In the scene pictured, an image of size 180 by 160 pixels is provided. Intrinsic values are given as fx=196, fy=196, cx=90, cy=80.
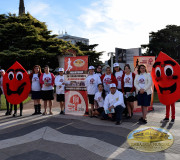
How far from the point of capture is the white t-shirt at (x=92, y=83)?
23.1 ft

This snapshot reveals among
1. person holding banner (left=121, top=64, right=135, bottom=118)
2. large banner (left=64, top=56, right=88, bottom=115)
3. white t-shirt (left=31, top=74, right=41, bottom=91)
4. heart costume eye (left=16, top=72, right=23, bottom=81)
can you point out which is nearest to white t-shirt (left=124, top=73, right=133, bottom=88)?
person holding banner (left=121, top=64, right=135, bottom=118)

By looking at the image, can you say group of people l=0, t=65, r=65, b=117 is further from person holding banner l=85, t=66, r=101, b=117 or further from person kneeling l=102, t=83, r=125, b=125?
person kneeling l=102, t=83, r=125, b=125

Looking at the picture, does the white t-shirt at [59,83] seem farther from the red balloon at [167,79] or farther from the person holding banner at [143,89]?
the red balloon at [167,79]

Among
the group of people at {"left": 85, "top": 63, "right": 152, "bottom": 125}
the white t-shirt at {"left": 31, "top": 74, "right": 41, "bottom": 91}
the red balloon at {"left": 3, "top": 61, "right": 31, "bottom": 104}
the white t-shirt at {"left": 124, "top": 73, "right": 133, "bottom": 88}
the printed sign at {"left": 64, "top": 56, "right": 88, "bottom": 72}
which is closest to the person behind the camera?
the group of people at {"left": 85, "top": 63, "right": 152, "bottom": 125}

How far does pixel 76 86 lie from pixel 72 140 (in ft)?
10.7

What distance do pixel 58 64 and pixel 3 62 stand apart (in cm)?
775

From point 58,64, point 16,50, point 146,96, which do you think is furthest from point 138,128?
point 58,64

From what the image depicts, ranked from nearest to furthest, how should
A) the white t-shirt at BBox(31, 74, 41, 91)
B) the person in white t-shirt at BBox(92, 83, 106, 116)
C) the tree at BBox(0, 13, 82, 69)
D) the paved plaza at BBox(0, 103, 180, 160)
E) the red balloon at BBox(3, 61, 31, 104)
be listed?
the paved plaza at BBox(0, 103, 180, 160), the person in white t-shirt at BBox(92, 83, 106, 116), the red balloon at BBox(3, 61, 31, 104), the white t-shirt at BBox(31, 74, 41, 91), the tree at BBox(0, 13, 82, 69)

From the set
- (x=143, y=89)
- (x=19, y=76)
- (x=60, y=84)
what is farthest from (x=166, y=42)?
(x=19, y=76)

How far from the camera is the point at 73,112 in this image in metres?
7.74

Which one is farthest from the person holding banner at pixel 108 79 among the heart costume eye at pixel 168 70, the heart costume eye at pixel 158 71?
the heart costume eye at pixel 168 70

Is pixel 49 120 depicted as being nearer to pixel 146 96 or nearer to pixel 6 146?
pixel 6 146

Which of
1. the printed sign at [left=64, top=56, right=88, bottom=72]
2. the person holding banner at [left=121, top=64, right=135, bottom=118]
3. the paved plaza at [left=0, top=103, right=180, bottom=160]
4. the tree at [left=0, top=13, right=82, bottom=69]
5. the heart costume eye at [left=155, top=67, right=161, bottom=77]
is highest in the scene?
the tree at [left=0, top=13, right=82, bottom=69]

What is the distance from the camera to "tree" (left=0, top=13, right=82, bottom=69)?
73.4 ft
